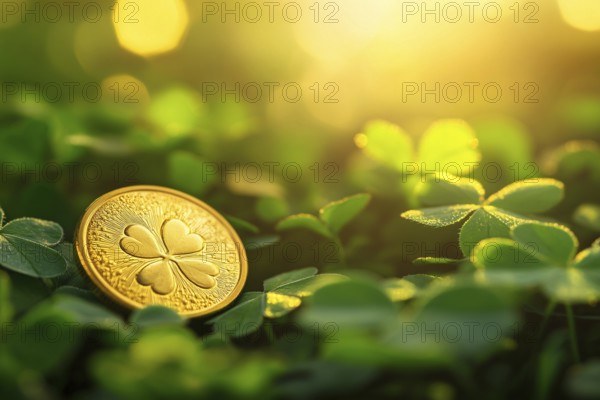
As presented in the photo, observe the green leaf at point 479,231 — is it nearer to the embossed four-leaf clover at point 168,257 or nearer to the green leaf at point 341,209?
the green leaf at point 341,209

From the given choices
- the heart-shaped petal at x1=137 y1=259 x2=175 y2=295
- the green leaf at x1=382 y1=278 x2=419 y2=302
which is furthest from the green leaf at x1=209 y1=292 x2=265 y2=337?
the green leaf at x1=382 y1=278 x2=419 y2=302

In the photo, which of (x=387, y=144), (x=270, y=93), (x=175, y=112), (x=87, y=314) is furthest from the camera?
(x=270, y=93)

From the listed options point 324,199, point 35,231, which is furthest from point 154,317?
point 324,199

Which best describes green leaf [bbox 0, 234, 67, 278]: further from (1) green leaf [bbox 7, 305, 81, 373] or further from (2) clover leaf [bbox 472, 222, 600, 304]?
(2) clover leaf [bbox 472, 222, 600, 304]

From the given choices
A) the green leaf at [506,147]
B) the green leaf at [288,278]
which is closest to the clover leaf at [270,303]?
the green leaf at [288,278]

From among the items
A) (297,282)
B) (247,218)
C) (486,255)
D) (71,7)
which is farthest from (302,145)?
(71,7)

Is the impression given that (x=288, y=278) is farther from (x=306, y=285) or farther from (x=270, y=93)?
(x=270, y=93)

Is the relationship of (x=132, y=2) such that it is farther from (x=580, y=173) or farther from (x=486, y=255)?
(x=486, y=255)
